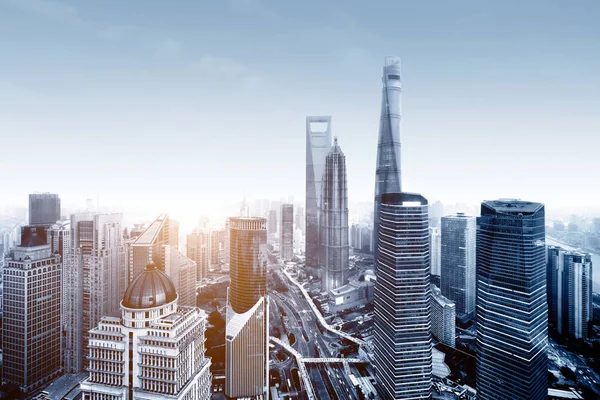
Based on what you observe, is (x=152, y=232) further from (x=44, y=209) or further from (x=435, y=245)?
(x=435, y=245)

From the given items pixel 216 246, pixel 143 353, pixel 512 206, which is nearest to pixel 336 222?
pixel 216 246

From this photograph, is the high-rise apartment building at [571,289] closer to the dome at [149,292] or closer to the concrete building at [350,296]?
the concrete building at [350,296]

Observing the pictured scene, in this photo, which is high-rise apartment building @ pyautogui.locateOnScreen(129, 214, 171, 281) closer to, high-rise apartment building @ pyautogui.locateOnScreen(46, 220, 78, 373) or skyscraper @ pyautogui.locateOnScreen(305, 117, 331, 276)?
high-rise apartment building @ pyautogui.locateOnScreen(46, 220, 78, 373)

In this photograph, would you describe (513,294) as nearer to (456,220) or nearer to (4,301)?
(456,220)

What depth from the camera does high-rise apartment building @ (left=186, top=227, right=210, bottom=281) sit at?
132 ft

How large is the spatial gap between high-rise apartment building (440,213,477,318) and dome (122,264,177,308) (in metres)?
26.9

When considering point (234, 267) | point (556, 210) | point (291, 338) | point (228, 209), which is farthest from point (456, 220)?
point (228, 209)

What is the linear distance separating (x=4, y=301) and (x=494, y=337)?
2634 centimetres

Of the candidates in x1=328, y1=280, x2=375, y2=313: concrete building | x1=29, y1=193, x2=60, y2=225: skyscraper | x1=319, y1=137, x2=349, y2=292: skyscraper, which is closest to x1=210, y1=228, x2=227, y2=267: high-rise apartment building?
x1=319, y1=137, x2=349, y2=292: skyscraper

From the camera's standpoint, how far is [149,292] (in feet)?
40.0

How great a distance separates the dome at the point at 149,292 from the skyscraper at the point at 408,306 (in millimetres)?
11707

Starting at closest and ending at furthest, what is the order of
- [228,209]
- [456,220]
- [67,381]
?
[67,381] < [456,220] < [228,209]

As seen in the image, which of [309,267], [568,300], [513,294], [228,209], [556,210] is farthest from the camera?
[309,267]

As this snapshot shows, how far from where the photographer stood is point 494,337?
53.8ft
